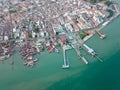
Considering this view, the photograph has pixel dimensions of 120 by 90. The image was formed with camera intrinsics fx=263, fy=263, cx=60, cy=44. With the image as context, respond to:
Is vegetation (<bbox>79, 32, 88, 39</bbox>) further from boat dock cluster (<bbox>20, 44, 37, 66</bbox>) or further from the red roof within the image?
boat dock cluster (<bbox>20, 44, 37, 66</bbox>)

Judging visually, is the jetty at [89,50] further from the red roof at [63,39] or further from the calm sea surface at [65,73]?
the red roof at [63,39]

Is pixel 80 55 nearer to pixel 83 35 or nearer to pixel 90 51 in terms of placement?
pixel 90 51

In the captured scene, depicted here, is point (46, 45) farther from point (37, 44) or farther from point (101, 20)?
point (101, 20)

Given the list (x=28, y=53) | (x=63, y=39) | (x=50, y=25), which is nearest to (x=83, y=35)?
(x=63, y=39)

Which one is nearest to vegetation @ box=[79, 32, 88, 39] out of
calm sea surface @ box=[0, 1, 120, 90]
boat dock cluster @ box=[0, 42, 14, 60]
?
calm sea surface @ box=[0, 1, 120, 90]

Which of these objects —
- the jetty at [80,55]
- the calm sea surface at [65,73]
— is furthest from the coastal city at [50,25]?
the calm sea surface at [65,73]

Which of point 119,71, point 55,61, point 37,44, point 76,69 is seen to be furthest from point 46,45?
point 119,71

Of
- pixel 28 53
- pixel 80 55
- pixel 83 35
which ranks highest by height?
pixel 83 35

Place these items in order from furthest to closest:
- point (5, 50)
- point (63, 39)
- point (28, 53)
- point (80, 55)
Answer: point (63, 39), point (5, 50), point (28, 53), point (80, 55)
